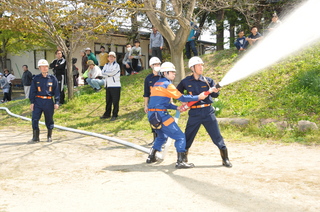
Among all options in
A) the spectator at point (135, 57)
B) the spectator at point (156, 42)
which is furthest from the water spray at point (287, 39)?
the spectator at point (135, 57)

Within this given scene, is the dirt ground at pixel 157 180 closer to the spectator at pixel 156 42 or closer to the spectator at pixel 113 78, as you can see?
the spectator at pixel 113 78

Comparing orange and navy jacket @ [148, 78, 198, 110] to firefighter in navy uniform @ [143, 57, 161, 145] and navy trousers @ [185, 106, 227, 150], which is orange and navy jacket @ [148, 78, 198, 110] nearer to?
navy trousers @ [185, 106, 227, 150]

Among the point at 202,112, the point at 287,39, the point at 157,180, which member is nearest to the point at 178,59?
the point at 287,39

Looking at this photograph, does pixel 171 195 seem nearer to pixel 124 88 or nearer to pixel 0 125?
pixel 0 125

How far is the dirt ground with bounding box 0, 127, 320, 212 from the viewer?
4.00 meters

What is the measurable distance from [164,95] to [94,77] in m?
10.4

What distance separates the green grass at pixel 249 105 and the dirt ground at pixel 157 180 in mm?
1081

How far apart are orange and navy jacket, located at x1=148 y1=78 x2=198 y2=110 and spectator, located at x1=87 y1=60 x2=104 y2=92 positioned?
9.91 metres

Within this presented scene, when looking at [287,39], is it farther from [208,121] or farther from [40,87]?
[40,87]

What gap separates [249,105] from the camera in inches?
423

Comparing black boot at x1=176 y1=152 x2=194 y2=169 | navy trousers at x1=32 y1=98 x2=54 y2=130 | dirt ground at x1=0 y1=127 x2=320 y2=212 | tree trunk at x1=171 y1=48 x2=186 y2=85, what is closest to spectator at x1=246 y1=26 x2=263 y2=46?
tree trunk at x1=171 y1=48 x2=186 y2=85

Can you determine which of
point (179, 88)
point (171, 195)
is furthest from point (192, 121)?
point (171, 195)

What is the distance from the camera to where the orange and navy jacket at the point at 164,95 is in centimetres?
580

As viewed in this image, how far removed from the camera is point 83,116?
13.1m
